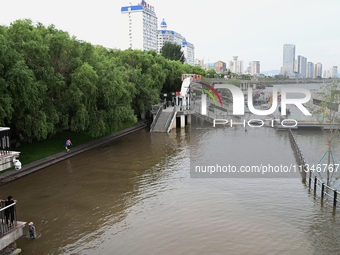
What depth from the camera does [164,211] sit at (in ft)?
44.6

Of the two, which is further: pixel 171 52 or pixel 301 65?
pixel 171 52

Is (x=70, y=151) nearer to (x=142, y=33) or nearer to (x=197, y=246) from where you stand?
(x=197, y=246)

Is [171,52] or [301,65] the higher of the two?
[171,52]

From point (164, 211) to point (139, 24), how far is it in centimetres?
14848

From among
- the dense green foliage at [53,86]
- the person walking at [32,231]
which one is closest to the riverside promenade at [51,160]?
the dense green foliage at [53,86]

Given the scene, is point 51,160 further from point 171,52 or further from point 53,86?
point 171,52

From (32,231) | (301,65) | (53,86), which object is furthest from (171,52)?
(32,231)

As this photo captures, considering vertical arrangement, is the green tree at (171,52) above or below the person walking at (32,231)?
above

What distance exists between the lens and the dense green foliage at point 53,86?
1870 cm

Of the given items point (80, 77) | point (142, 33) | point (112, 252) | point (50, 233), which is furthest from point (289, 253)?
point (142, 33)

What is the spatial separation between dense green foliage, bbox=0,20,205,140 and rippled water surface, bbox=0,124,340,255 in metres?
3.32

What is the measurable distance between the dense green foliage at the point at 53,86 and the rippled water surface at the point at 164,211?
10.9 ft

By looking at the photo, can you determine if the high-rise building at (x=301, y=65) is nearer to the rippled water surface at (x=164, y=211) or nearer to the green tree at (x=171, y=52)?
the green tree at (x=171, y=52)

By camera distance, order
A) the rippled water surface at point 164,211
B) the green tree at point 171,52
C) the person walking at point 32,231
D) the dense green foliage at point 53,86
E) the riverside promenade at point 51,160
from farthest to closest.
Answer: the green tree at point 171,52, the dense green foliage at point 53,86, the riverside promenade at point 51,160, the person walking at point 32,231, the rippled water surface at point 164,211
